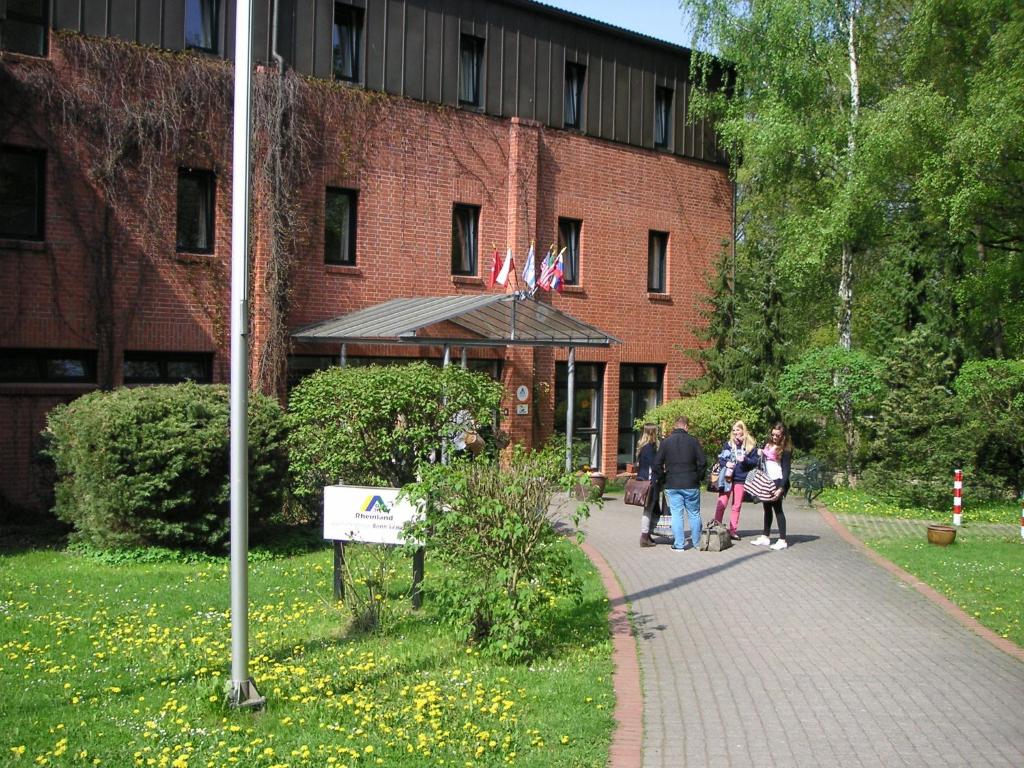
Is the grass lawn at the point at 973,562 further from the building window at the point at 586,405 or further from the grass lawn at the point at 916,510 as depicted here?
the building window at the point at 586,405

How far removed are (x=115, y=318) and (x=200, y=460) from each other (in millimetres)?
5254

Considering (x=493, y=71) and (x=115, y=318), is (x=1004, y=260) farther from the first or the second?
(x=115, y=318)

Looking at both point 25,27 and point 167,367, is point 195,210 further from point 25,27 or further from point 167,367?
point 25,27

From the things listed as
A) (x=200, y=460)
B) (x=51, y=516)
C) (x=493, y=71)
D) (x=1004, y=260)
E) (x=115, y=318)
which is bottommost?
(x=51, y=516)

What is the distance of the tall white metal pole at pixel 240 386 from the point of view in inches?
283

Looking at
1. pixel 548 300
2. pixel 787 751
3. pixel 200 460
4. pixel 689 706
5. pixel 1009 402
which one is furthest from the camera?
pixel 548 300

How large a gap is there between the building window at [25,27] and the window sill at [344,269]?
5.66m

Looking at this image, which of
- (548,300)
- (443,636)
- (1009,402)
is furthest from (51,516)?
(1009,402)

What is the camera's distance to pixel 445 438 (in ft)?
35.2

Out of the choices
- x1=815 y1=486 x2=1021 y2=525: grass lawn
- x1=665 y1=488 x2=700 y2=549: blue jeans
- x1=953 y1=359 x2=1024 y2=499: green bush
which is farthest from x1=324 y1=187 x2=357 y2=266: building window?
x1=953 y1=359 x2=1024 y2=499: green bush

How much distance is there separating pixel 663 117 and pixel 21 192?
47.4 feet

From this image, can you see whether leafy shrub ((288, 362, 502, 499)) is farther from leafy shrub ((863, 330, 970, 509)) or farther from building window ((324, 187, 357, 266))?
leafy shrub ((863, 330, 970, 509))

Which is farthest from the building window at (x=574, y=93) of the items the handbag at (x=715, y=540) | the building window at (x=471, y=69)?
the handbag at (x=715, y=540)

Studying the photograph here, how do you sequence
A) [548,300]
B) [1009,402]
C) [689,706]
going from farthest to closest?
[548,300], [1009,402], [689,706]
